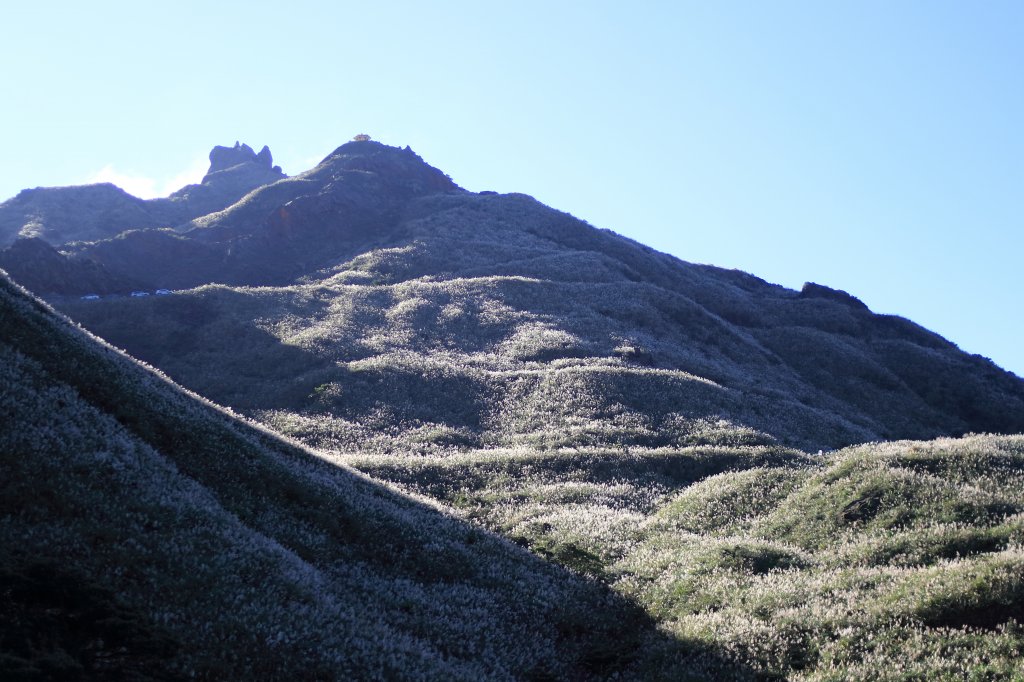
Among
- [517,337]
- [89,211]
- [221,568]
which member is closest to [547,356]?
[517,337]

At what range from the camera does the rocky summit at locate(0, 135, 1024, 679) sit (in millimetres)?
13656

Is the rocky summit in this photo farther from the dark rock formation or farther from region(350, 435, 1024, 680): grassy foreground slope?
the dark rock formation

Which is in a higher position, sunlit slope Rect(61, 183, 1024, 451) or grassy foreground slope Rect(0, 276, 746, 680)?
sunlit slope Rect(61, 183, 1024, 451)

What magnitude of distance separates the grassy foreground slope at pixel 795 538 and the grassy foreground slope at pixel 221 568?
5.71 feet

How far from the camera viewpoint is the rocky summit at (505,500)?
44.8 feet

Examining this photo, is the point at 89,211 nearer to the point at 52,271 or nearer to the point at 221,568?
the point at 52,271

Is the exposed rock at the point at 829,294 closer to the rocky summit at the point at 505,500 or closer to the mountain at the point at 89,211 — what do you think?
the rocky summit at the point at 505,500

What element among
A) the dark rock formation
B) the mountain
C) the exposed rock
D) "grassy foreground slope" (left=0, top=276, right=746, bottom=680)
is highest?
the exposed rock

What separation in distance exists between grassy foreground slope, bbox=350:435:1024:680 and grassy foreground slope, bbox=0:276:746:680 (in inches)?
68.5

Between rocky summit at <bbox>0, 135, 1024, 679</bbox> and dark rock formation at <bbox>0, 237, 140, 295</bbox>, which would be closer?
rocky summit at <bbox>0, 135, 1024, 679</bbox>

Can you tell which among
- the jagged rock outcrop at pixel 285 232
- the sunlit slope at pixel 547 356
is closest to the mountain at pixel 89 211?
the jagged rock outcrop at pixel 285 232

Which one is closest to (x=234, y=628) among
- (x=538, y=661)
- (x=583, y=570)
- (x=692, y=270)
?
(x=538, y=661)

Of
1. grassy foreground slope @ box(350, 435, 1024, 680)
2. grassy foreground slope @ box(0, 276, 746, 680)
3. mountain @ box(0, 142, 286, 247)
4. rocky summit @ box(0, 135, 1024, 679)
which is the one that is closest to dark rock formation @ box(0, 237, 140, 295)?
rocky summit @ box(0, 135, 1024, 679)

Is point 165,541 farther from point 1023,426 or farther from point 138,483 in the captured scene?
point 1023,426
